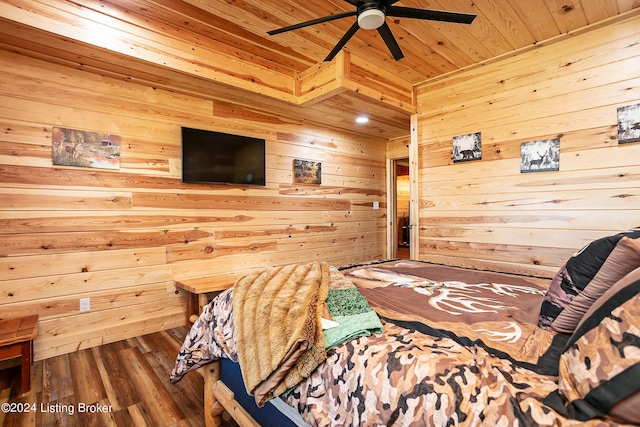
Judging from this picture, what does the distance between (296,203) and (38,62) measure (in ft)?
9.19

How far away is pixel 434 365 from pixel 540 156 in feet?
9.39

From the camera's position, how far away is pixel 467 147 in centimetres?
348

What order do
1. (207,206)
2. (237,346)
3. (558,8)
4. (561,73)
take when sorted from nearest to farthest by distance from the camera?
1. (237,346)
2. (558,8)
3. (561,73)
4. (207,206)

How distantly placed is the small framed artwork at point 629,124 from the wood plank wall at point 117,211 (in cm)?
324

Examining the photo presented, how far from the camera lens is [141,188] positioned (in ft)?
9.94

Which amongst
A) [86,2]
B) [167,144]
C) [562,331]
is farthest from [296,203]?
[562,331]

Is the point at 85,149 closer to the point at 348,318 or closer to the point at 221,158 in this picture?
the point at 221,158

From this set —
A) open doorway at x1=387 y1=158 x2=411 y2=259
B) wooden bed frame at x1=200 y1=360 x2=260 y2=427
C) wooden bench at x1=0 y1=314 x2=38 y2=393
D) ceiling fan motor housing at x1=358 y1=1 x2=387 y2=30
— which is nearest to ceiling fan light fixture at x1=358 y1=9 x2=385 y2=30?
ceiling fan motor housing at x1=358 y1=1 x2=387 y2=30

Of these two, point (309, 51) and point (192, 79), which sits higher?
point (309, 51)

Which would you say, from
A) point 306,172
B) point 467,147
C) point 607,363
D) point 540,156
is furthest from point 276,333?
point 306,172

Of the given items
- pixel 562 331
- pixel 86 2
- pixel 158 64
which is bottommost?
pixel 562 331

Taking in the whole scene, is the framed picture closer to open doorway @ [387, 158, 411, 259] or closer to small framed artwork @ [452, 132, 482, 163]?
open doorway @ [387, 158, 411, 259]

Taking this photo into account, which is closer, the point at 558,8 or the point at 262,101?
the point at 558,8

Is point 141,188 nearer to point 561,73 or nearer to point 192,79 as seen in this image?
point 192,79
